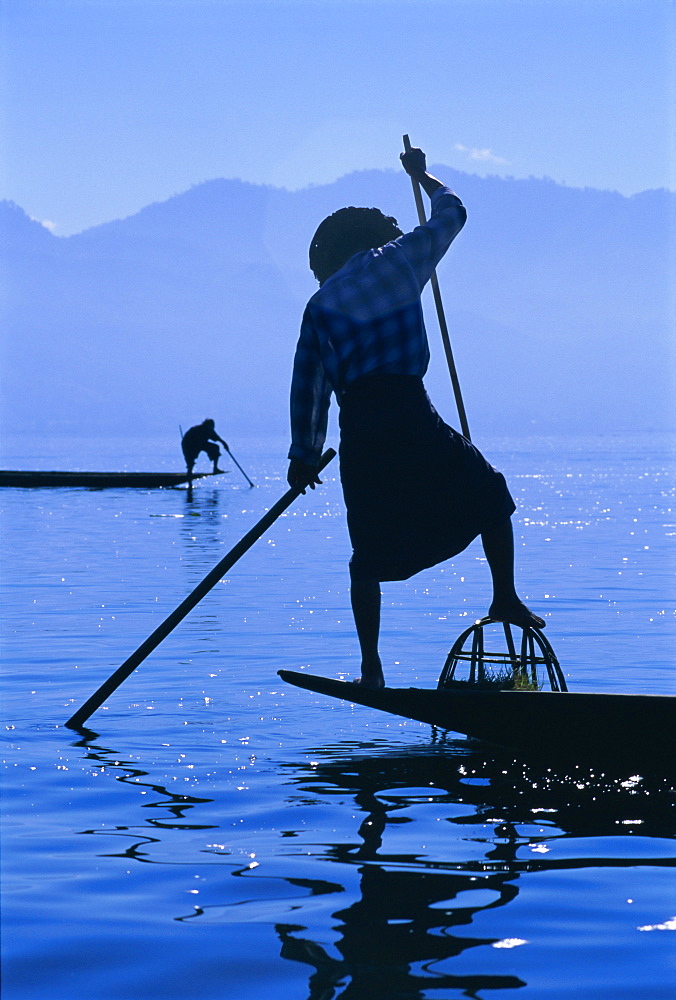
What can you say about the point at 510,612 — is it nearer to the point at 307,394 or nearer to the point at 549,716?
the point at 549,716

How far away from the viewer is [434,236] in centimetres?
579

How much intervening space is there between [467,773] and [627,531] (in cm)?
1949

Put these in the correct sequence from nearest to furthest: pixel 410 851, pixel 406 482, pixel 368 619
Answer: pixel 410 851 < pixel 406 482 < pixel 368 619

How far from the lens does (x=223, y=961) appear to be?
12.6 feet

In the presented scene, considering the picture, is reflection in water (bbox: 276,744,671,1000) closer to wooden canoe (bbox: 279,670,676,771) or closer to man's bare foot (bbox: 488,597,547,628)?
Answer: wooden canoe (bbox: 279,670,676,771)

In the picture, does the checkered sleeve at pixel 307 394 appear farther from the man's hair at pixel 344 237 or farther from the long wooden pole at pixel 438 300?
the long wooden pole at pixel 438 300

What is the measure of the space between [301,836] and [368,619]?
1106 millimetres

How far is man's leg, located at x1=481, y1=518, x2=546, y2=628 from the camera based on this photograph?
577 cm

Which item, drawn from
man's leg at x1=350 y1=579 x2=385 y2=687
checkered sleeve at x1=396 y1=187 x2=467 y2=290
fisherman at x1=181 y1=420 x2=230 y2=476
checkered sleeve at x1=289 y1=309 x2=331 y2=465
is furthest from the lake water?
fisherman at x1=181 y1=420 x2=230 y2=476

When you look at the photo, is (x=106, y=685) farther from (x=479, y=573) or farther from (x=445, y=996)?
(x=479, y=573)

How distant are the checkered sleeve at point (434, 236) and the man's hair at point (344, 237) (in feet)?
0.65

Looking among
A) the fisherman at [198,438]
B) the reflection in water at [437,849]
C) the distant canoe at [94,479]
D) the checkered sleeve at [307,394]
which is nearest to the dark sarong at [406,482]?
the checkered sleeve at [307,394]

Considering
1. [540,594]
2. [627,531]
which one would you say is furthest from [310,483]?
[627,531]

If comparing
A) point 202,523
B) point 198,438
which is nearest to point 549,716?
point 202,523
